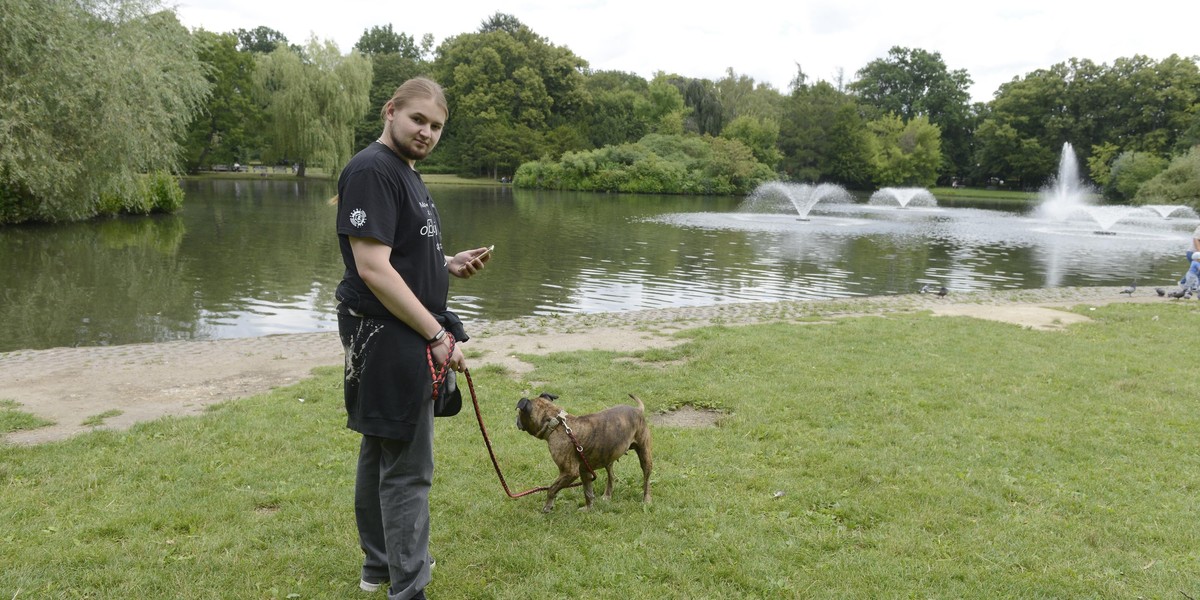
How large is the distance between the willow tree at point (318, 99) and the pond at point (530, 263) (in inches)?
491

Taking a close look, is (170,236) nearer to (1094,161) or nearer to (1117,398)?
(1117,398)

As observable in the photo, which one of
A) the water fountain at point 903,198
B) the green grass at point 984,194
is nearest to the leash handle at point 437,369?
the water fountain at point 903,198

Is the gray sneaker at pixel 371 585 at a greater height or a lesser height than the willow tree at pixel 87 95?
lesser

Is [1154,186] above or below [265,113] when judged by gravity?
below

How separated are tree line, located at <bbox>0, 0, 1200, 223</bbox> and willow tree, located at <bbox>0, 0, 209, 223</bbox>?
757cm

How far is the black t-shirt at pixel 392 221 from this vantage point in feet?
9.37

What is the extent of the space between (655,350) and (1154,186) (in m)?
56.0

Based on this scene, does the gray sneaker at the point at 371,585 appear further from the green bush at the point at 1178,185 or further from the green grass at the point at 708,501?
the green bush at the point at 1178,185

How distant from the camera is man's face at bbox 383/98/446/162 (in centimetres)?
303

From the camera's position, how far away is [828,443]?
18.1 feet

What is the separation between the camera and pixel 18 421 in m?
5.86

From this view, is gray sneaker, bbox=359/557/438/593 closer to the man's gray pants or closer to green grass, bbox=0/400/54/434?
the man's gray pants

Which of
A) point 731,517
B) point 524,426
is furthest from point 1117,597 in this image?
point 524,426

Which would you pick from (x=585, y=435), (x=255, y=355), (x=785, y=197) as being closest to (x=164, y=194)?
(x=255, y=355)
